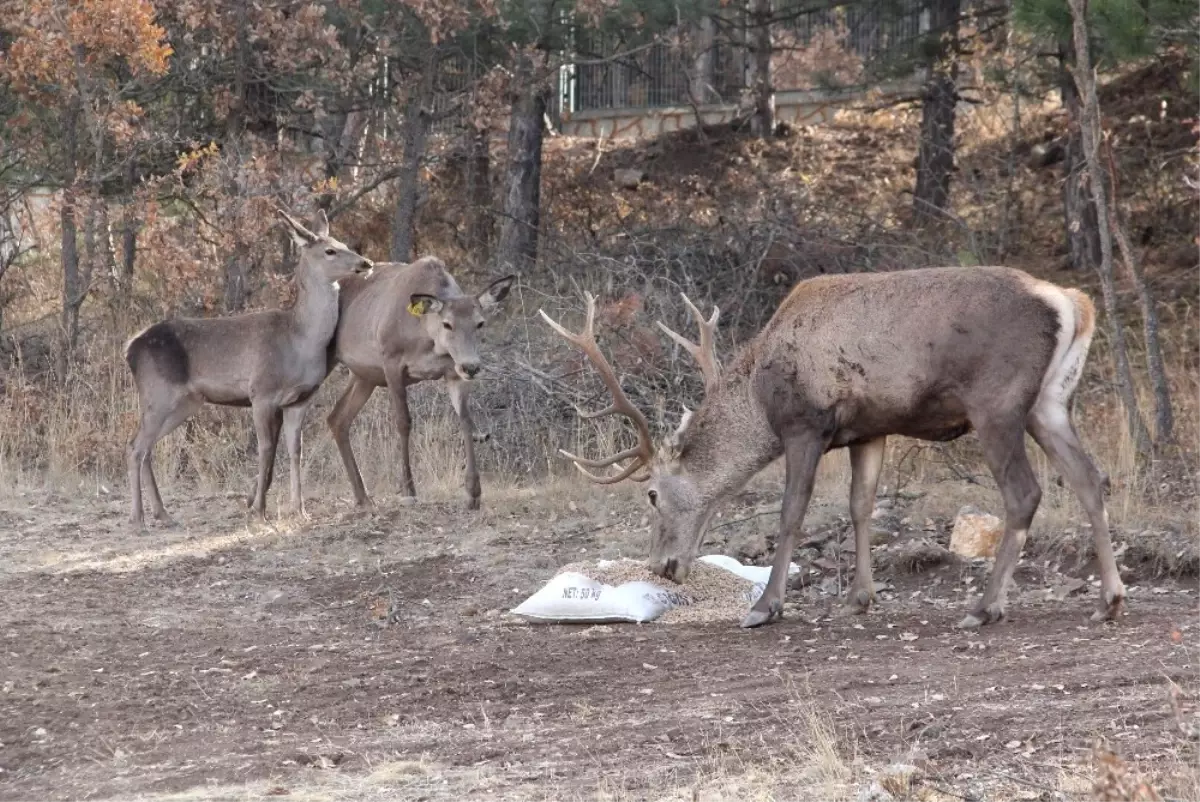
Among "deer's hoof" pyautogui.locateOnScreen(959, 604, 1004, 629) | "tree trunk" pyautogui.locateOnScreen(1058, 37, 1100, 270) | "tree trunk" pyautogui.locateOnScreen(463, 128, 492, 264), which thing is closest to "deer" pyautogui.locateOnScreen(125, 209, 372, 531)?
"deer's hoof" pyautogui.locateOnScreen(959, 604, 1004, 629)

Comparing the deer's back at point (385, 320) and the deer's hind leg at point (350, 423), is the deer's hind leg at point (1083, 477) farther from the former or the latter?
Result: the deer's hind leg at point (350, 423)

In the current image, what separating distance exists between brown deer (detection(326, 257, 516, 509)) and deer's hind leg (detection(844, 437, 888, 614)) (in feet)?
13.0

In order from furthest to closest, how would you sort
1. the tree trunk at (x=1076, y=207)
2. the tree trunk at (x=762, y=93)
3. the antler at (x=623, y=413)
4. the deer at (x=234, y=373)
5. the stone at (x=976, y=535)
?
the tree trunk at (x=762, y=93) → the tree trunk at (x=1076, y=207) → the deer at (x=234, y=373) → the stone at (x=976, y=535) → the antler at (x=623, y=413)

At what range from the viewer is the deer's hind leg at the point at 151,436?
40.3 ft

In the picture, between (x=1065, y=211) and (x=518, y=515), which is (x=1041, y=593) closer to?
(x=518, y=515)

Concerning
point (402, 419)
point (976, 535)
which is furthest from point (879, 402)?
point (402, 419)

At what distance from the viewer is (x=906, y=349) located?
826 centimetres

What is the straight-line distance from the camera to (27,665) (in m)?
8.43

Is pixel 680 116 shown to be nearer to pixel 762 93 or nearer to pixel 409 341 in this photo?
pixel 762 93

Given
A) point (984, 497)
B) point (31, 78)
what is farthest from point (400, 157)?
point (984, 497)

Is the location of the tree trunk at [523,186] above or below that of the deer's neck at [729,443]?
above

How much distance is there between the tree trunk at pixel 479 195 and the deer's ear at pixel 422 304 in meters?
7.00

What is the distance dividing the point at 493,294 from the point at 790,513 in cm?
474

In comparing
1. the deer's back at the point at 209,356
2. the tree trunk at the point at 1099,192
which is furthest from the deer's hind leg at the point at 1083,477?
the deer's back at the point at 209,356
